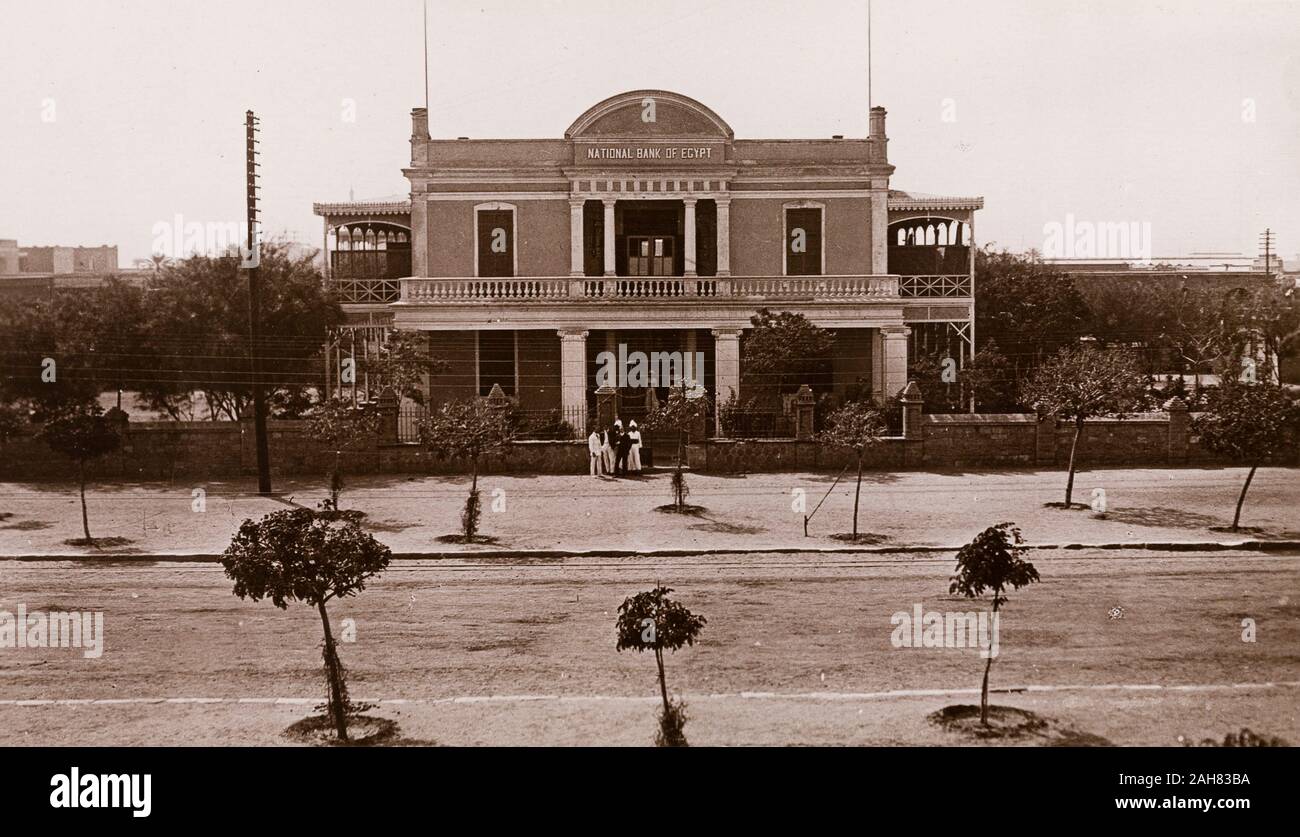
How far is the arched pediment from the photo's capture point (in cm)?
2583

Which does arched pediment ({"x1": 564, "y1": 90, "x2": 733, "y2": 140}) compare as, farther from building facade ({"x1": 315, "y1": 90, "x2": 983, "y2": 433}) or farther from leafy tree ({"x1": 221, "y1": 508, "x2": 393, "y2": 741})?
leafy tree ({"x1": 221, "y1": 508, "x2": 393, "y2": 741})

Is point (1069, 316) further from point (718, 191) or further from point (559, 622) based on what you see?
point (559, 622)

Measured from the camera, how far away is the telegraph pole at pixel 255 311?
723 inches

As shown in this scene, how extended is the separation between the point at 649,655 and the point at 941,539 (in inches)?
278

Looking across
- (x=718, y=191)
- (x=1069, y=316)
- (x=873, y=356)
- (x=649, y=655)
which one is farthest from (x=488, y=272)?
(x=649, y=655)

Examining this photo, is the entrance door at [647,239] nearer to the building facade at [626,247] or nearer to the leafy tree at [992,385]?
the building facade at [626,247]

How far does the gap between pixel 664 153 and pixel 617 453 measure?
9.29 metres

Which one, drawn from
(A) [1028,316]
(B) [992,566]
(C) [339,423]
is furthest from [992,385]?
(C) [339,423]

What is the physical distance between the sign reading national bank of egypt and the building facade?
4cm

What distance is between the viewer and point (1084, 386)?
18797 millimetres

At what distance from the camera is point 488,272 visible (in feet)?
90.0

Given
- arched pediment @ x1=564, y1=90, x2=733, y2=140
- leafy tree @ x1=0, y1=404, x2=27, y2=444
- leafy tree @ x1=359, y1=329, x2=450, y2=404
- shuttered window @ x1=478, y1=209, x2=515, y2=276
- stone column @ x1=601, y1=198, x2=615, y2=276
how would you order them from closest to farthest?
leafy tree @ x1=0, y1=404, x2=27, y2=444
leafy tree @ x1=359, y1=329, x2=450, y2=404
arched pediment @ x1=564, y1=90, x2=733, y2=140
stone column @ x1=601, y1=198, x2=615, y2=276
shuttered window @ x1=478, y1=209, x2=515, y2=276

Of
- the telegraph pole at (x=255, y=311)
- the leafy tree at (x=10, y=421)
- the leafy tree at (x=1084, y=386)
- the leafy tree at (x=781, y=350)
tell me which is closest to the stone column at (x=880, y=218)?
the leafy tree at (x=781, y=350)

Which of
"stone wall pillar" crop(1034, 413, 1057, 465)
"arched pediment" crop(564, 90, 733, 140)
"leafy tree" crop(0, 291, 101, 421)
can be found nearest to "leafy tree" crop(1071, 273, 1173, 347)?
"stone wall pillar" crop(1034, 413, 1057, 465)
